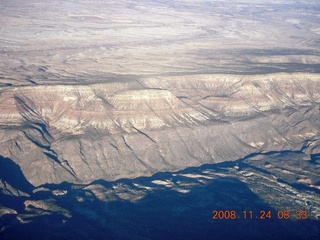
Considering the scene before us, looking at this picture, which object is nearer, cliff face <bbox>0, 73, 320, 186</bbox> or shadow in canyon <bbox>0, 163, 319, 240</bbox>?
shadow in canyon <bbox>0, 163, 319, 240</bbox>

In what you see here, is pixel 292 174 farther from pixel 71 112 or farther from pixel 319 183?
pixel 71 112
